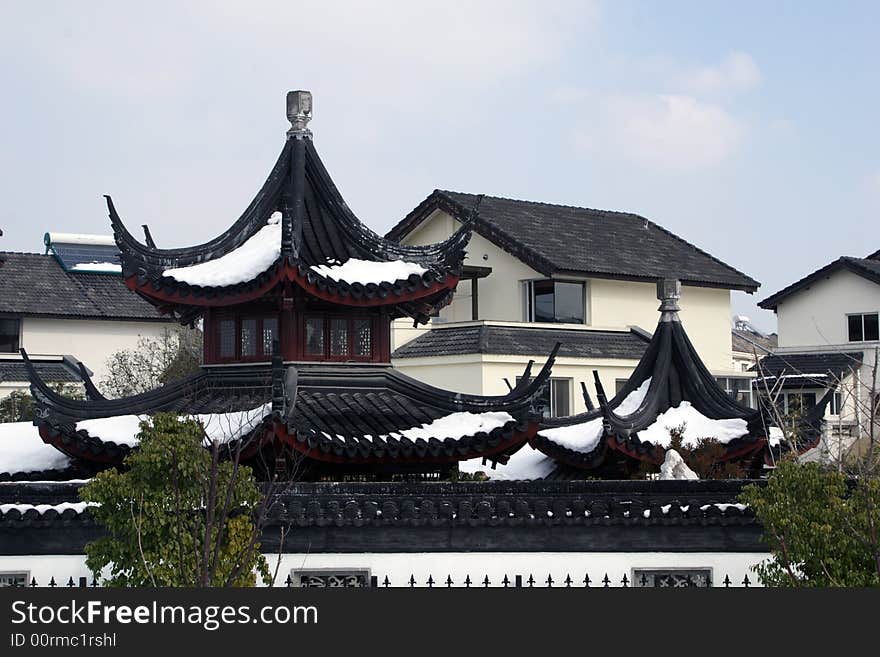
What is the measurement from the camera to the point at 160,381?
135 ft

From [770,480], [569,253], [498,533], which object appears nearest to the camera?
[770,480]

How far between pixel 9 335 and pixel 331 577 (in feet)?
111

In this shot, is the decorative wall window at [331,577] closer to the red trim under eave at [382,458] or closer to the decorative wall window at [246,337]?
the red trim under eave at [382,458]

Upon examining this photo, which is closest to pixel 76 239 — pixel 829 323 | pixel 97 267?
pixel 97 267

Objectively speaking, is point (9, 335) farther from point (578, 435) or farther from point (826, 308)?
point (578, 435)

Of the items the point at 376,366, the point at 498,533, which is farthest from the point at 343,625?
the point at 376,366

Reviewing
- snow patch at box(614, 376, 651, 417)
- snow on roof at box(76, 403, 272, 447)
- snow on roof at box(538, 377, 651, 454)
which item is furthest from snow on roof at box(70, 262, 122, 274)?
snow on roof at box(76, 403, 272, 447)

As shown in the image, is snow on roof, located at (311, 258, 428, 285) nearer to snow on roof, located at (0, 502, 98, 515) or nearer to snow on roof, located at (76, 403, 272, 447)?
snow on roof, located at (76, 403, 272, 447)

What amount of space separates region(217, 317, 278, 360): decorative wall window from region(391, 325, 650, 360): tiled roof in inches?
707

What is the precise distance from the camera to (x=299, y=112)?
59.1 ft

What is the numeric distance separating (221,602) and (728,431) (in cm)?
1116

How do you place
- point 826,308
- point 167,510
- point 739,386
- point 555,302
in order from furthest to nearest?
point 826,308 → point 739,386 → point 555,302 → point 167,510

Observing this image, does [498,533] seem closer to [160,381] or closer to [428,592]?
[428,592]

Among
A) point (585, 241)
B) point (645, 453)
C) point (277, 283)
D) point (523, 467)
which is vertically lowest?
point (523, 467)
